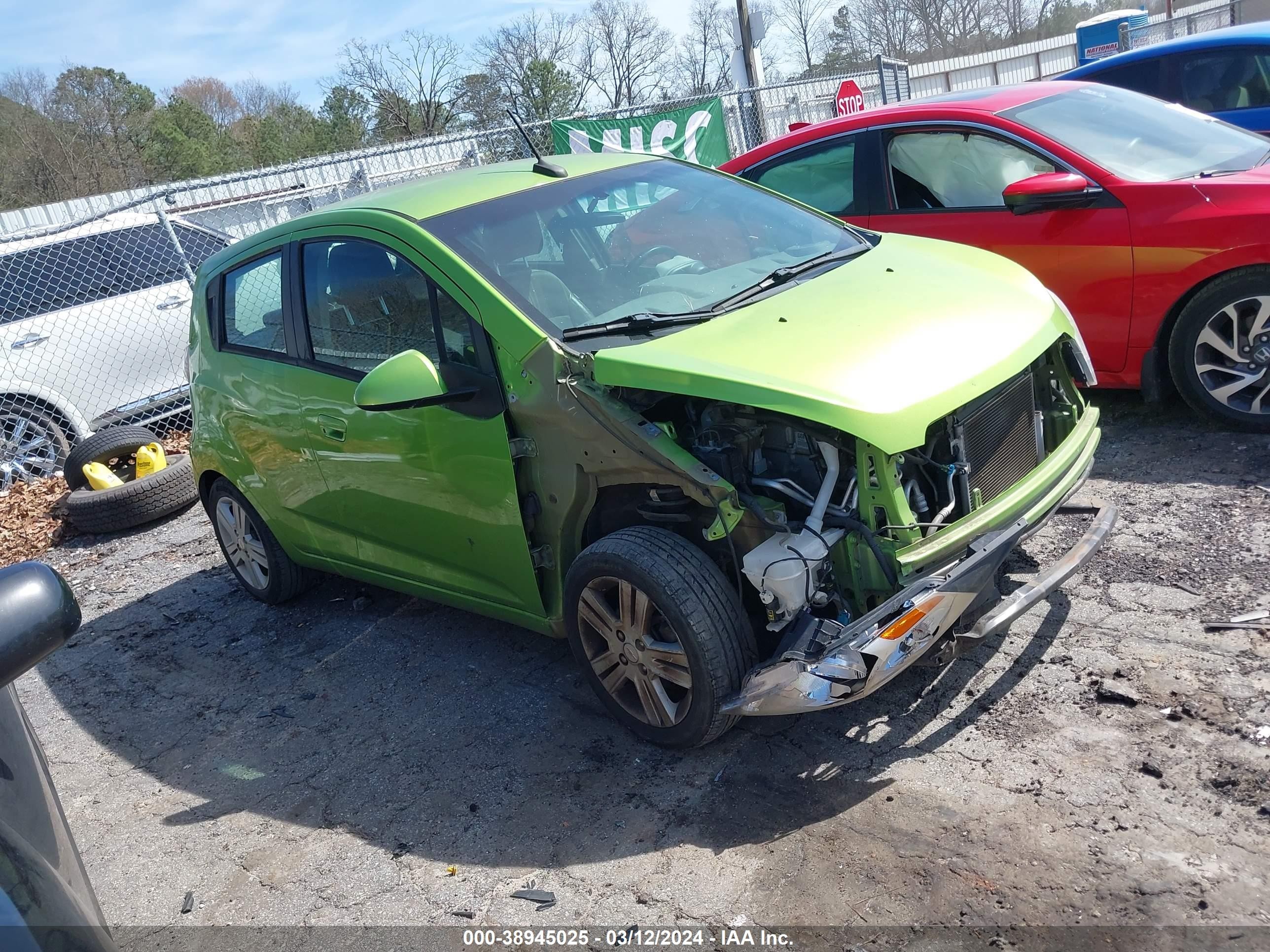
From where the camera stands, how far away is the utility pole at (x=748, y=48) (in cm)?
1606

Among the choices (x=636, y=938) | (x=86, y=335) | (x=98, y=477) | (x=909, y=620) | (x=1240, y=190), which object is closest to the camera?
(x=636, y=938)

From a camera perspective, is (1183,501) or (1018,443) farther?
(1183,501)

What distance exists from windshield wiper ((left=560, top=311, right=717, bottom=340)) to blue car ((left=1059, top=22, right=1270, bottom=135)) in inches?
213

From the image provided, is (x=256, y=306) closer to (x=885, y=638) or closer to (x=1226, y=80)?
(x=885, y=638)

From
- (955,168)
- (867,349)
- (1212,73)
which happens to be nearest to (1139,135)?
(955,168)

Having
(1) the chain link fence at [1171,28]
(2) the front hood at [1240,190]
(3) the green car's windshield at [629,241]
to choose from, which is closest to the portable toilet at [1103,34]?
(1) the chain link fence at [1171,28]

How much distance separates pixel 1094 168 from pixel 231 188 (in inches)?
694

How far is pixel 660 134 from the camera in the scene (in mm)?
13047

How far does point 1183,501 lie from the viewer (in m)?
4.46

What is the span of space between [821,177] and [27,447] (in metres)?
6.54

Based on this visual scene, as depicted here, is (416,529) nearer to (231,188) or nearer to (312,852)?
(312,852)

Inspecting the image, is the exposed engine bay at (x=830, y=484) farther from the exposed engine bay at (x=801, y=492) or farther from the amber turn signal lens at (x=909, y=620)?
the amber turn signal lens at (x=909, y=620)

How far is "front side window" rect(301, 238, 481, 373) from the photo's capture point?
3.73m

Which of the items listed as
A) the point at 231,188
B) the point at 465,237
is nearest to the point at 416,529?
the point at 465,237
